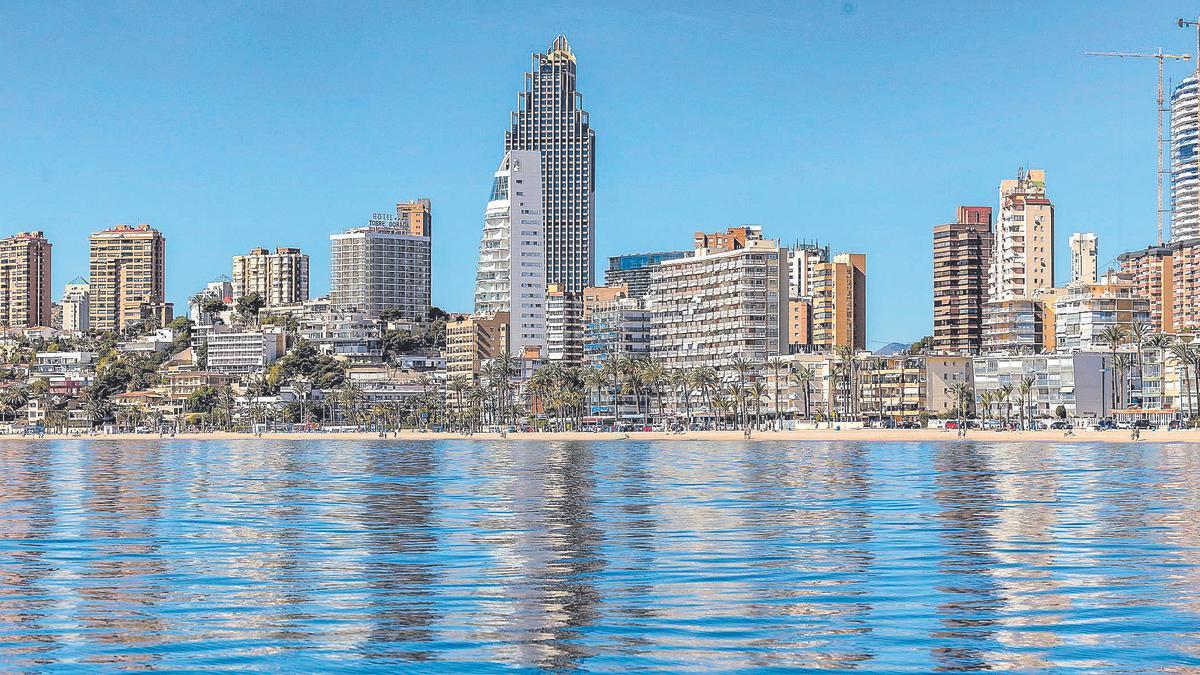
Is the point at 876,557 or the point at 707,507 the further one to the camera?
the point at 707,507

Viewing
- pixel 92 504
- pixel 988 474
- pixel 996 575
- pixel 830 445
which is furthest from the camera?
pixel 830 445

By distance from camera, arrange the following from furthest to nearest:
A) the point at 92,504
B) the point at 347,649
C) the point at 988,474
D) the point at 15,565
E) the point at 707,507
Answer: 1. the point at 988,474
2. the point at 92,504
3. the point at 707,507
4. the point at 15,565
5. the point at 347,649

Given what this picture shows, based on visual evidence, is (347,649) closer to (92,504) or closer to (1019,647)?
(1019,647)

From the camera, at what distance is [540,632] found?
33.1 metres

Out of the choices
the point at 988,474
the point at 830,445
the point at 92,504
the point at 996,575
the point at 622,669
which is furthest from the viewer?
the point at 830,445

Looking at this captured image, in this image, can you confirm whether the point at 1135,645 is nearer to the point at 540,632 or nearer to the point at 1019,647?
the point at 1019,647

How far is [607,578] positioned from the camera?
41625mm

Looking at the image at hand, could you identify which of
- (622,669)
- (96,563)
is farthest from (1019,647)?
(96,563)

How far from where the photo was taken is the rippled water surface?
31125mm

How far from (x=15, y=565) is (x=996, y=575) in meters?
28.3

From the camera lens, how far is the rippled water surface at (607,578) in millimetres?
31125

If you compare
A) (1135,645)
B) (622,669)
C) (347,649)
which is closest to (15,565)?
(347,649)

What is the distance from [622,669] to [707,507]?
3944 centimetres

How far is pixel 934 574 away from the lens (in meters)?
42.6
